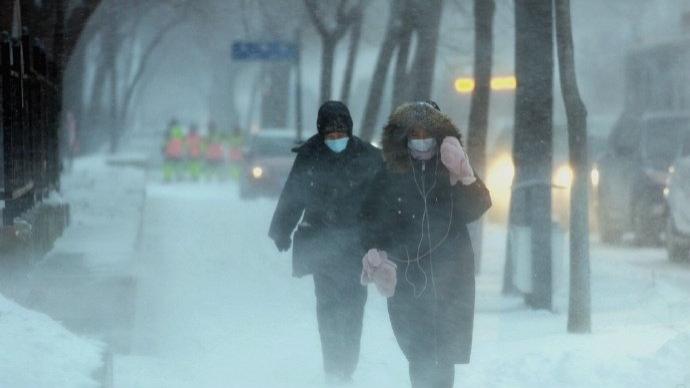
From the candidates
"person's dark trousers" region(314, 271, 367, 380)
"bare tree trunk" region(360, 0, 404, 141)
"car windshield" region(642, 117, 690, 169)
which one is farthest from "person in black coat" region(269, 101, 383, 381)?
"bare tree trunk" region(360, 0, 404, 141)

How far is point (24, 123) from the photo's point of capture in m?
13.9

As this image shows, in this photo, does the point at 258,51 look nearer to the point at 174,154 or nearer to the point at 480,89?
the point at 480,89

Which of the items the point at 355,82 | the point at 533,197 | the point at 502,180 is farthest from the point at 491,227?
the point at 355,82

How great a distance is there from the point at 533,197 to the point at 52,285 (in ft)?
13.3

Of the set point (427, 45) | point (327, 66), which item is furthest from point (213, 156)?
point (427, 45)

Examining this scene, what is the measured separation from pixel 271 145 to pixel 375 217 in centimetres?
2747

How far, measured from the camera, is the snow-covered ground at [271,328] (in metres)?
9.37

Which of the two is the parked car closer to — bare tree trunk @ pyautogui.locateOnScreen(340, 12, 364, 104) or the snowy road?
the snowy road

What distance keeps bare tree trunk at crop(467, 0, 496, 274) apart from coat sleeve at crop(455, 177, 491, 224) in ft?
31.0

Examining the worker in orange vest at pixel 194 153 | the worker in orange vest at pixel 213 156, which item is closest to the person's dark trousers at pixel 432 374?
the worker in orange vest at pixel 194 153

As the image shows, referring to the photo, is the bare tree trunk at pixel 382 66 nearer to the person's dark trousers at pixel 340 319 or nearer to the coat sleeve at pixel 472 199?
the person's dark trousers at pixel 340 319

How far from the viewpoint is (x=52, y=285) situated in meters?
12.4

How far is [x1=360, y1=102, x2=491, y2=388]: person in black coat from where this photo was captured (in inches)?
298

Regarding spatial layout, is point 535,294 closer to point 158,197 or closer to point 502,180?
point 502,180
